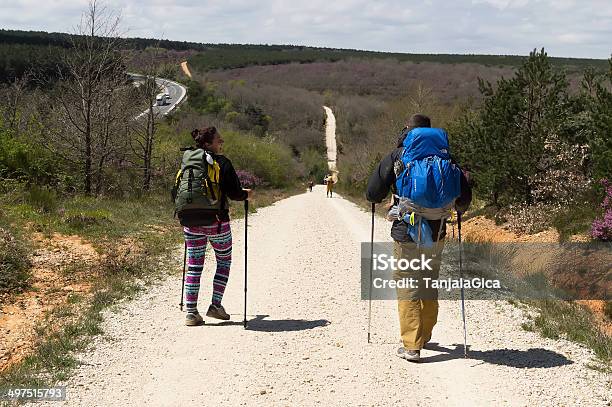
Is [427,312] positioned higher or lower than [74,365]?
higher

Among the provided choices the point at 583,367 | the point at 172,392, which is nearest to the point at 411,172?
the point at 583,367

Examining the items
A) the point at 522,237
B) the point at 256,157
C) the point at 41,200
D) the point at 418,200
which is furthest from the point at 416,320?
the point at 256,157

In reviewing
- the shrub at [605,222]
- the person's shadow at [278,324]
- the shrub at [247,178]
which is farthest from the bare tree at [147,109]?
the shrub at [247,178]

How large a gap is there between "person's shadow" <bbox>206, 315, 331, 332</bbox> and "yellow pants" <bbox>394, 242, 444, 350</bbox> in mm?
1410

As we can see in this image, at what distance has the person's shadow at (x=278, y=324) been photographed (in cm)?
683

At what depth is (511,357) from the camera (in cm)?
591

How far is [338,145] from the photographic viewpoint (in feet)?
438

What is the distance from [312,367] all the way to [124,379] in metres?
1.63

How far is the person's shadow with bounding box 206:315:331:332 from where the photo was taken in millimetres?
6832

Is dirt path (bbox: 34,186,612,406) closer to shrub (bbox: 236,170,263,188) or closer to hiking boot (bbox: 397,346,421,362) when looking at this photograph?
hiking boot (bbox: 397,346,421,362)

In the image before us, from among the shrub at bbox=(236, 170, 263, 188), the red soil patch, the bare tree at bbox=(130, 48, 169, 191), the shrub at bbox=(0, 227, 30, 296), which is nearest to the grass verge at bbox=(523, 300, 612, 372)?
the red soil patch

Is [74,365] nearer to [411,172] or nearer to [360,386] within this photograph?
[360,386]

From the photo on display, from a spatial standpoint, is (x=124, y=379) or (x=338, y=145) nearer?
(x=124, y=379)

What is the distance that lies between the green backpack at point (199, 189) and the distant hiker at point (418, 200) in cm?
174
